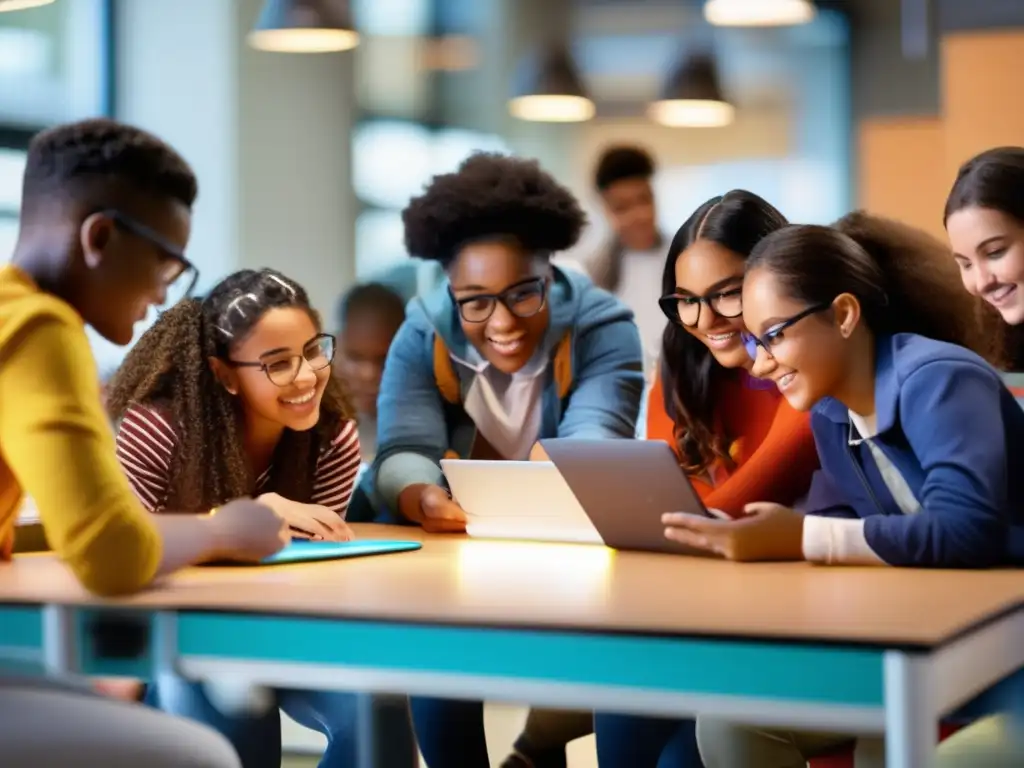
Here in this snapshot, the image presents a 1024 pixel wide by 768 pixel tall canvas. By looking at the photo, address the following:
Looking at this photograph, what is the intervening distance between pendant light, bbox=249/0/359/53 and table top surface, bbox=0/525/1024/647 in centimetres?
359

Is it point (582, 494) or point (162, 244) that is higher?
point (162, 244)

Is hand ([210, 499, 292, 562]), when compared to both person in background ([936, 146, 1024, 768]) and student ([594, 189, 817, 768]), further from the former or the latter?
person in background ([936, 146, 1024, 768])

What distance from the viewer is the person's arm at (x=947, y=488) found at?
197 centimetres

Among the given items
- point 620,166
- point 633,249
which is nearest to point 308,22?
point 620,166

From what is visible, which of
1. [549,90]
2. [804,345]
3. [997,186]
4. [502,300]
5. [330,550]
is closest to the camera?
[804,345]

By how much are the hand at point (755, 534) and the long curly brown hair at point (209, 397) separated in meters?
0.76

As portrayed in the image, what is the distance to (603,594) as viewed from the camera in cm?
183

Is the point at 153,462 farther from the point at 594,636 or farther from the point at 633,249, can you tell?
the point at 633,249

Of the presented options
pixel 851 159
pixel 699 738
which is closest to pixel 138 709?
pixel 699 738

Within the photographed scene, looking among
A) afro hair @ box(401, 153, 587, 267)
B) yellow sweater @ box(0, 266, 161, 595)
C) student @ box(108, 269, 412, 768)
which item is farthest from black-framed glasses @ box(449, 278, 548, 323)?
yellow sweater @ box(0, 266, 161, 595)

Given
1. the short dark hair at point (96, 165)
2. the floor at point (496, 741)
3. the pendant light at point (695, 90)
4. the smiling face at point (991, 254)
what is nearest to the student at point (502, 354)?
the floor at point (496, 741)

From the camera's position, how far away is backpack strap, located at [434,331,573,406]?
9.36 feet

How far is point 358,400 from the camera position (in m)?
4.56

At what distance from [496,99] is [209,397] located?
198 inches
